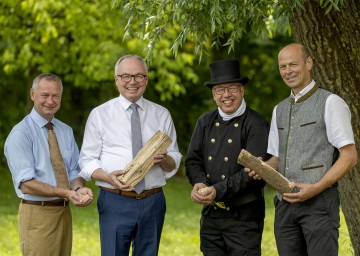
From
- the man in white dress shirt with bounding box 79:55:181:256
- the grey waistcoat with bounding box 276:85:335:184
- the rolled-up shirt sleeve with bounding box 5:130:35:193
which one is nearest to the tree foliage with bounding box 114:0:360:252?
the man in white dress shirt with bounding box 79:55:181:256

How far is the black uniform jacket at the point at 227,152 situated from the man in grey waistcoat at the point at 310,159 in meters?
0.28

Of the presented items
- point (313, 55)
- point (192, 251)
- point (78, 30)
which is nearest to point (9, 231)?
point (192, 251)

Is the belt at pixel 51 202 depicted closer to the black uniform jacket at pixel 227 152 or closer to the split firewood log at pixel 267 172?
the black uniform jacket at pixel 227 152

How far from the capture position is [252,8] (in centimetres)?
668

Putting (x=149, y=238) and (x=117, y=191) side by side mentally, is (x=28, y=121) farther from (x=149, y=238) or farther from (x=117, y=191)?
(x=149, y=238)

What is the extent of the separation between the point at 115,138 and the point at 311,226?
5.31 ft

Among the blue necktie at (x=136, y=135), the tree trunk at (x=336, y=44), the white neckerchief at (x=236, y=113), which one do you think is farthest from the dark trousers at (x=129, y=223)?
the tree trunk at (x=336, y=44)

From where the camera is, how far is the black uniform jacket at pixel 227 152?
20.1 ft

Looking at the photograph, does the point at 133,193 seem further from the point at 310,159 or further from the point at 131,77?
the point at 310,159

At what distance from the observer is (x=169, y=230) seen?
43.7ft

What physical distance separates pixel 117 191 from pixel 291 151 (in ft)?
4.41

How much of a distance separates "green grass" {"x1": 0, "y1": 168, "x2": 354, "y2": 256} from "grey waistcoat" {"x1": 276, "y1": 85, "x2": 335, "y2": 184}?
303 centimetres

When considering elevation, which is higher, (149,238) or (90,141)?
(90,141)

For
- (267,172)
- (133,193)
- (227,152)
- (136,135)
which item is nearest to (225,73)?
(227,152)
